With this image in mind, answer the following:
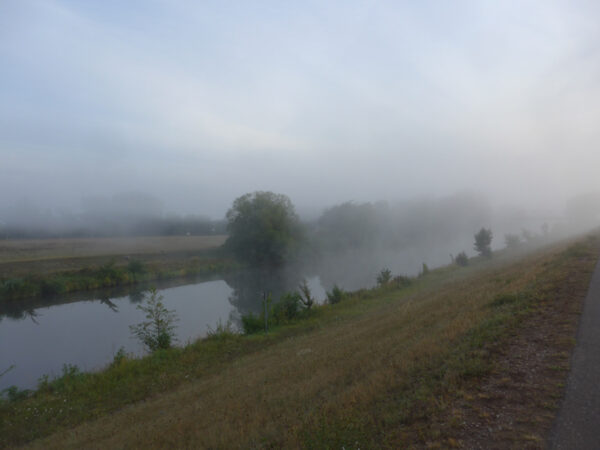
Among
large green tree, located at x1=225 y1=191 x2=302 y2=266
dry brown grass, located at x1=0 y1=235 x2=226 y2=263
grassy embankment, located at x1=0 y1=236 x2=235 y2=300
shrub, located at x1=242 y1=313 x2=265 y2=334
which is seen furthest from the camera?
large green tree, located at x1=225 y1=191 x2=302 y2=266

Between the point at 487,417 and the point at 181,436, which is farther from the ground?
the point at 487,417

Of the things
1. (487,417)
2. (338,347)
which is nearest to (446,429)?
(487,417)

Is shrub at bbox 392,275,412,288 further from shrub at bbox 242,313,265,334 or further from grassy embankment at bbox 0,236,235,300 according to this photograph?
grassy embankment at bbox 0,236,235,300

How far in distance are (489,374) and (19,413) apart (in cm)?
1148

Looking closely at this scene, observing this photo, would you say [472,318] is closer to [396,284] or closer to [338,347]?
[338,347]

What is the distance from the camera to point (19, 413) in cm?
899

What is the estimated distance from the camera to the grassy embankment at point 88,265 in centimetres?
3059

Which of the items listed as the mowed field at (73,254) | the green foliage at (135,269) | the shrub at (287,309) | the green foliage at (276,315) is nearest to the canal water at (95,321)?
the green foliage at (276,315)

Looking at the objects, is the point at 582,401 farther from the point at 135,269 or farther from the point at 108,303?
the point at 135,269

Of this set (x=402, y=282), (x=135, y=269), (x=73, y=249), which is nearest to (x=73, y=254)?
(x=73, y=249)

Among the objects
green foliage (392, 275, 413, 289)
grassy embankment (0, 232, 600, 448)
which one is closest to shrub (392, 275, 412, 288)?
green foliage (392, 275, 413, 289)

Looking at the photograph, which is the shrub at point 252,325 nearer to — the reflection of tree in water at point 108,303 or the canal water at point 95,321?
the canal water at point 95,321

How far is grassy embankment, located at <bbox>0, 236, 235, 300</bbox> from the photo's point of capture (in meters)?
30.6

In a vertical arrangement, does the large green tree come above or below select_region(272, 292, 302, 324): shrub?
above
